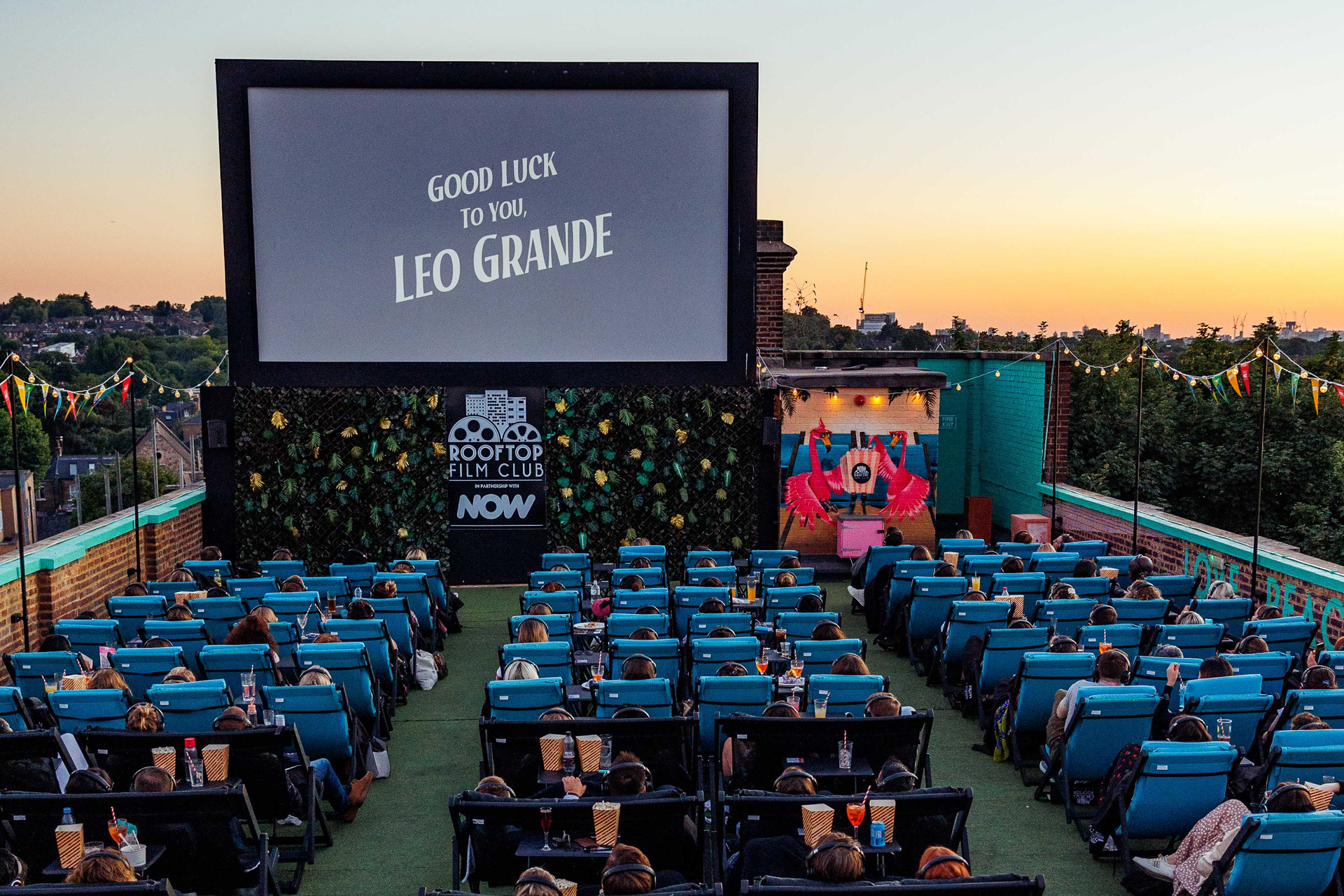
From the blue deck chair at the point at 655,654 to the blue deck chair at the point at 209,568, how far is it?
5214 mm

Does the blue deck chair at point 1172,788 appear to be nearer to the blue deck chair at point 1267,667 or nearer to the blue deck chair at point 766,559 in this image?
the blue deck chair at point 1267,667

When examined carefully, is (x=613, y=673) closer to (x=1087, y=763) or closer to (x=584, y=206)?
(x=1087, y=763)

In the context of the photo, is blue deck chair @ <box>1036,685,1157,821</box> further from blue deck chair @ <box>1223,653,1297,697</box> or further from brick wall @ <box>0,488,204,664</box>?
brick wall @ <box>0,488,204,664</box>

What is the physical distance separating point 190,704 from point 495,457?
8.09 m

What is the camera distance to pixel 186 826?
16.9 ft

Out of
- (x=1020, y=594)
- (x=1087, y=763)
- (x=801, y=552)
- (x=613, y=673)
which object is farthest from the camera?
(x=801, y=552)

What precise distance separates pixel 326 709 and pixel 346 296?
8.71m

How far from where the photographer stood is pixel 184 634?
8555 mm

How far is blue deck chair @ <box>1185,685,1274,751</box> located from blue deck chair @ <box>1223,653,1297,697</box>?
68cm

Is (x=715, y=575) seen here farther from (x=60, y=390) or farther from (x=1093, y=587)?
(x=60, y=390)

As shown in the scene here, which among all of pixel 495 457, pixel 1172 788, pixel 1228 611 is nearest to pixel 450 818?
pixel 1172 788

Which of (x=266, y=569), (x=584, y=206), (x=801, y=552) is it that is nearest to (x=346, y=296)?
(x=584, y=206)

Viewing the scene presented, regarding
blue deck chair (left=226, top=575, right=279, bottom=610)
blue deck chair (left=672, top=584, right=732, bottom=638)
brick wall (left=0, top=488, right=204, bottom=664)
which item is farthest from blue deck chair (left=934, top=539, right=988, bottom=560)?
brick wall (left=0, top=488, right=204, bottom=664)

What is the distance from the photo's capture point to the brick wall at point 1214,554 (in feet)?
31.8
